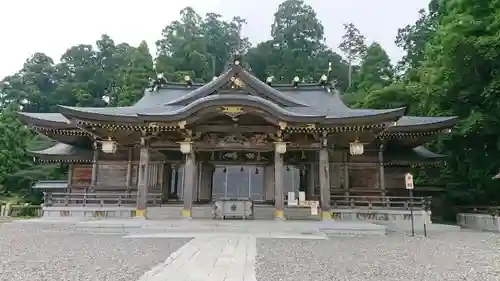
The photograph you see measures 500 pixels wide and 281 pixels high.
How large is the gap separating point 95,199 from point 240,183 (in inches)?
234

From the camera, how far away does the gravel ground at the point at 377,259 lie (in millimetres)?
5512

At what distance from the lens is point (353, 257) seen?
7078 mm

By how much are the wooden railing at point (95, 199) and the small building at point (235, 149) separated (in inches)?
2.1

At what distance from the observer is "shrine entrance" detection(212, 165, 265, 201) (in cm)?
1599

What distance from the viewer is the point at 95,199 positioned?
1501 cm

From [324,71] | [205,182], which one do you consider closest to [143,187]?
[205,182]

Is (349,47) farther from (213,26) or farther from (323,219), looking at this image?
(323,219)

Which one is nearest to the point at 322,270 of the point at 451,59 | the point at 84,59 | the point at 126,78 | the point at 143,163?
the point at 143,163

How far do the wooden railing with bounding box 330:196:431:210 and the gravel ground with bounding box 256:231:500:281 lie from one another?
425 cm

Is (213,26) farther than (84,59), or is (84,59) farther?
(213,26)

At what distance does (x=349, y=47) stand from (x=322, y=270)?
5773 cm

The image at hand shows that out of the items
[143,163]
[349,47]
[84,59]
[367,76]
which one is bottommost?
[143,163]

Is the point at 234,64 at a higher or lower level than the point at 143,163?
higher

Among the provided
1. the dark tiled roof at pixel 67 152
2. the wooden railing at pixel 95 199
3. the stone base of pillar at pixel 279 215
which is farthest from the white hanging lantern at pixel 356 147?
the dark tiled roof at pixel 67 152
